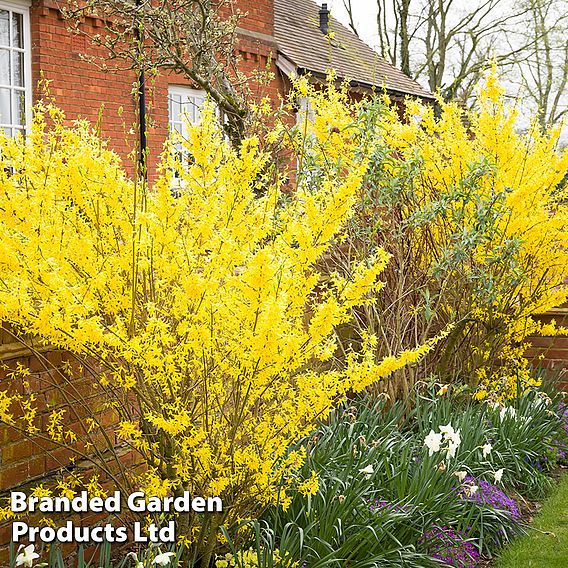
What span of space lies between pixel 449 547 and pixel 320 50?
544 inches

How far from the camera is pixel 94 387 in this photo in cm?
369

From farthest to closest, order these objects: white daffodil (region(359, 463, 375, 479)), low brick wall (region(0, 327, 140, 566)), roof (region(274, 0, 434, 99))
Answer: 1. roof (region(274, 0, 434, 99))
2. white daffodil (region(359, 463, 375, 479))
3. low brick wall (region(0, 327, 140, 566))

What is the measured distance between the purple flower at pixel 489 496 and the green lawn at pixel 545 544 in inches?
5.8

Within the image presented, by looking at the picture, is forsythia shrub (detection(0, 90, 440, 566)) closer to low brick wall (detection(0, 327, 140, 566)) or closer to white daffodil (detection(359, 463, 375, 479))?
low brick wall (detection(0, 327, 140, 566))

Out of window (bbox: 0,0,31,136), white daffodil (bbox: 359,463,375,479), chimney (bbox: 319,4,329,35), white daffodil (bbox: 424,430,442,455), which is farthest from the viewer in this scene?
chimney (bbox: 319,4,329,35)

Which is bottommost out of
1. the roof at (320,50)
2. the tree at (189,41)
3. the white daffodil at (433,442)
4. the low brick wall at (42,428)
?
the white daffodil at (433,442)

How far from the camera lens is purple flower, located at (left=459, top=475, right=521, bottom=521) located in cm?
435

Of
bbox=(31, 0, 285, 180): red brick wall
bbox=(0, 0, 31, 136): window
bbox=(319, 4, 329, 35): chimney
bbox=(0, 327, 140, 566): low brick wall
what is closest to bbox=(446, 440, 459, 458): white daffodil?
bbox=(0, 327, 140, 566): low brick wall

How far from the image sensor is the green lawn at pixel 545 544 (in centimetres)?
421

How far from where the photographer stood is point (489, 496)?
451 cm

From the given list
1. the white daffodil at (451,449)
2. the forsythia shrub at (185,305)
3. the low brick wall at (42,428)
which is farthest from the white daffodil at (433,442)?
the low brick wall at (42,428)

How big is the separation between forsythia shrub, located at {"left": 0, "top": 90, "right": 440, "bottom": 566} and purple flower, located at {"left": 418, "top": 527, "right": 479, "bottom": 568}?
2.72 feet

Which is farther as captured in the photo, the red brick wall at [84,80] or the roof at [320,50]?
the roof at [320,50]

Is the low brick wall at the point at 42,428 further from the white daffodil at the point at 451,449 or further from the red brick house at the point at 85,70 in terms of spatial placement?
the red brick house at the point at 85,70
